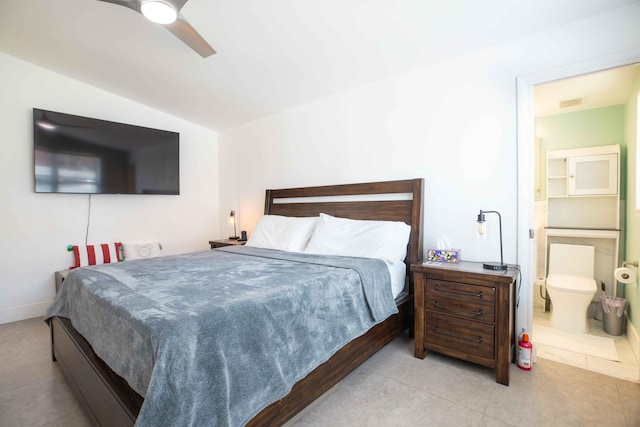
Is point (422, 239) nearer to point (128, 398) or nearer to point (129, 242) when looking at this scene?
point (128, 398)

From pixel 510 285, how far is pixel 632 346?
1.53m

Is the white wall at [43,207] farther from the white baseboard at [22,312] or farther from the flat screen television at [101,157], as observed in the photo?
the flat screen television at [101,157]

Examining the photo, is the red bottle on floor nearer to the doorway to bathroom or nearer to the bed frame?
the doorway to bathroom

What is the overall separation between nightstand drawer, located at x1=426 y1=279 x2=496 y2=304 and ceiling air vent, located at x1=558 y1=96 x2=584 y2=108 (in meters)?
2.52

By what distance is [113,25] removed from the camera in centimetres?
254

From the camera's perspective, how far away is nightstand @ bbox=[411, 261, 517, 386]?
195 centimetres

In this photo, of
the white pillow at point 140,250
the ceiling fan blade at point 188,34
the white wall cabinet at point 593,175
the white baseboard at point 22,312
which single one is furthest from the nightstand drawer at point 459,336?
→ the white baseboard at point 22,312

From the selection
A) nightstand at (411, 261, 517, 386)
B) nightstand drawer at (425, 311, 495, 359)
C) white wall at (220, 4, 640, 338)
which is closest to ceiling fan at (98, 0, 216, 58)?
white wall at (220, 4, 640, 338)

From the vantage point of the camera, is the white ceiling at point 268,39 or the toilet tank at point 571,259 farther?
the toilet tank at point 571,259

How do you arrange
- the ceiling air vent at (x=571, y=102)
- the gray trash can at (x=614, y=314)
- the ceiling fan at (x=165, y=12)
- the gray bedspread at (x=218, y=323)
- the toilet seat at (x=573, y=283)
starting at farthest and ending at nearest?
the ceiling air vent at (x=571, y=102)
the toilet seat at (x=573, y=283)
the gray trash can at (x=614, y=314)
the ceiling fan at (x=165, y=12)
the gray bedspread at (x=218, y=323)

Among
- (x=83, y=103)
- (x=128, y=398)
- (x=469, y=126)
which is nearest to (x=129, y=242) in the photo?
(x=83, y=103)

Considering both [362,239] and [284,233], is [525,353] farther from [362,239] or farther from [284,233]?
[284,233]

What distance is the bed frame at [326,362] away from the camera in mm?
1344

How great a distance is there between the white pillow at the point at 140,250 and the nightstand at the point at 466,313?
135 inches
